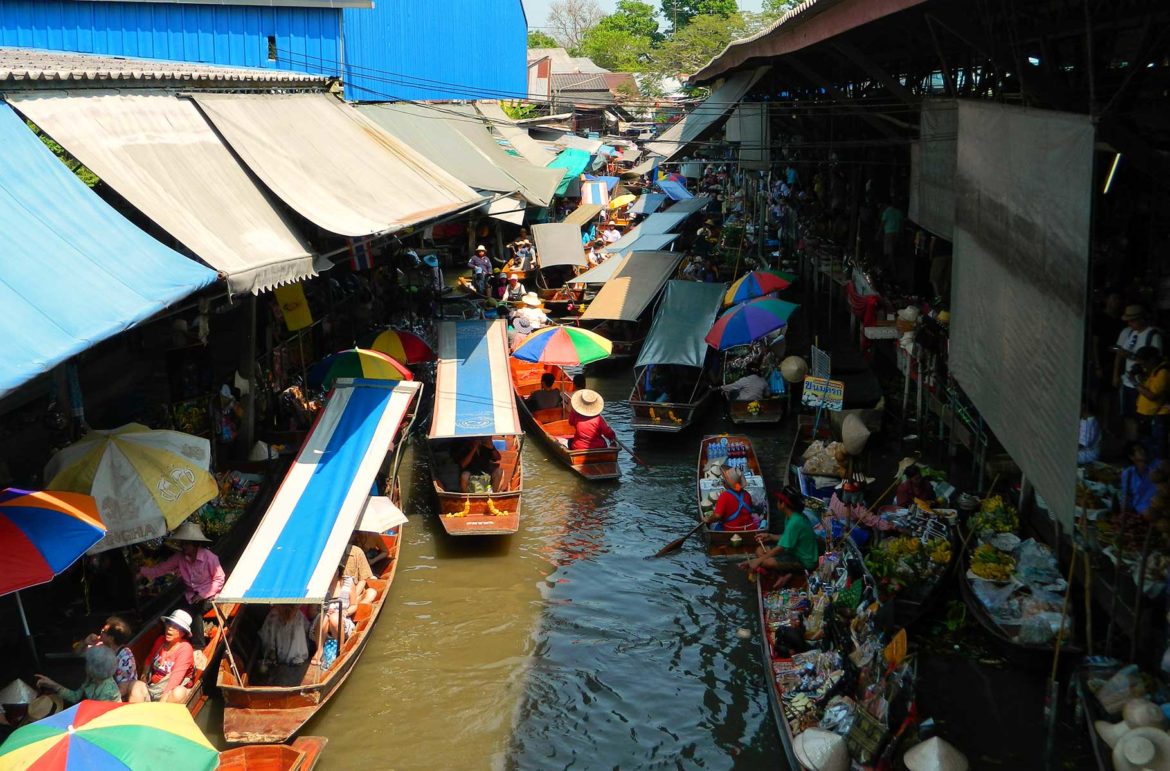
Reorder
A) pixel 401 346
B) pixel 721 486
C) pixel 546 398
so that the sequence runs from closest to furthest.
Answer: pixel 721 486 → pixel 401 346 → pixel 546 398

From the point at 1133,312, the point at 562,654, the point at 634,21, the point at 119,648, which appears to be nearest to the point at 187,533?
the point at 119,648

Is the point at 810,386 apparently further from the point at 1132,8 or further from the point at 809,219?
the point at 809,219

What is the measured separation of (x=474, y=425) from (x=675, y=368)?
5502mm

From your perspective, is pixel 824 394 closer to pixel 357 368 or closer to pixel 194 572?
pixel 357 368

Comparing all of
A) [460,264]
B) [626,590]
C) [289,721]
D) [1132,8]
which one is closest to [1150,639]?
[1132,8]

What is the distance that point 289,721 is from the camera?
8.50 m

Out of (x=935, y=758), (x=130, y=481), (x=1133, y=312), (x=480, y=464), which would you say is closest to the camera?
(x=935, y=758)

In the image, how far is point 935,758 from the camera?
682cm

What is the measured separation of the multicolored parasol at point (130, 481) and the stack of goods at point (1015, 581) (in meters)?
6.91

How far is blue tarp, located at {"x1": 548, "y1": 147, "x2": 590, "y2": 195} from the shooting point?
33844 millimetres

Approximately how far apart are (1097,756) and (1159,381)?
3153 mm

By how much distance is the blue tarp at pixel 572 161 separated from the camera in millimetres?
33844

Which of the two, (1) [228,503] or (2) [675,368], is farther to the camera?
(2) [675,368]

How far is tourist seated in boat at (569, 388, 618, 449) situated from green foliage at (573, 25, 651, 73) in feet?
227
